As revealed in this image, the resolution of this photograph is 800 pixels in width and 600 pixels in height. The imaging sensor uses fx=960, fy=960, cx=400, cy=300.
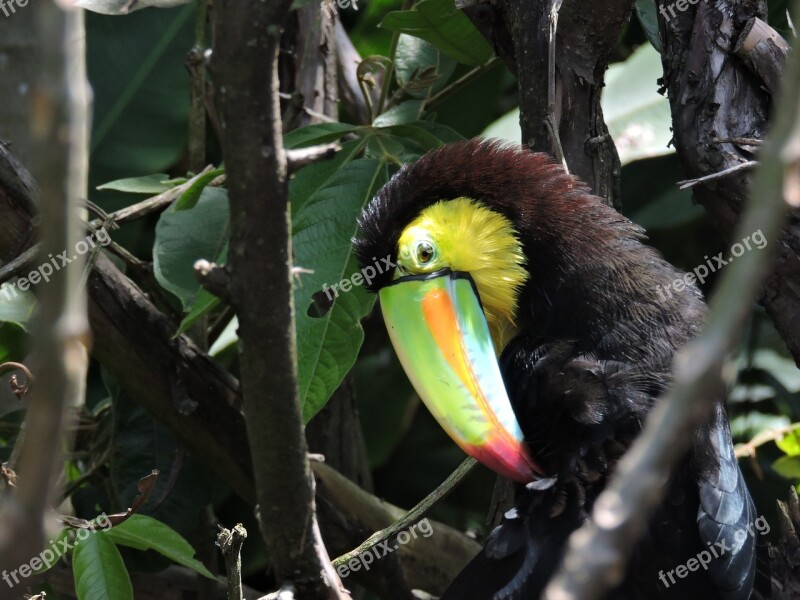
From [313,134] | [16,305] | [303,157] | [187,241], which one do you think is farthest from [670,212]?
[303,157]

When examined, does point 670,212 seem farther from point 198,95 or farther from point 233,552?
point 233,552

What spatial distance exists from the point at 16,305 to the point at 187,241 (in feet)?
1.68

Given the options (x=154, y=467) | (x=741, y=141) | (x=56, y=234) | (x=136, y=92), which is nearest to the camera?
(x=56, y=234)

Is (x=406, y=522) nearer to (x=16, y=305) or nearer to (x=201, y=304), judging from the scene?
(x=201, y=304)

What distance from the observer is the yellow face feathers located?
185 cm

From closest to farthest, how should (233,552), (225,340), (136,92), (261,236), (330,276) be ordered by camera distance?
(261,236)
(233,552)
(330,276)
(225,340)
(136,92)

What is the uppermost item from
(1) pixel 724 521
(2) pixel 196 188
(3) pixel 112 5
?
(3) pixel 112 5

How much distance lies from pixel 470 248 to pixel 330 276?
0.29 meters

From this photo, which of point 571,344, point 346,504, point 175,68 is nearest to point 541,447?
point 571,344

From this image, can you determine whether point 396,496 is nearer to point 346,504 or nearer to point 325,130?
point 346,504

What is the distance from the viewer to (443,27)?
81.4 inches

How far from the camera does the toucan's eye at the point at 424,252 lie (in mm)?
1844

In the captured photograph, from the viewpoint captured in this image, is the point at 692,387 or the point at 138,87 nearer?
the point at 692,387

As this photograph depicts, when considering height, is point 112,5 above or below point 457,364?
above
